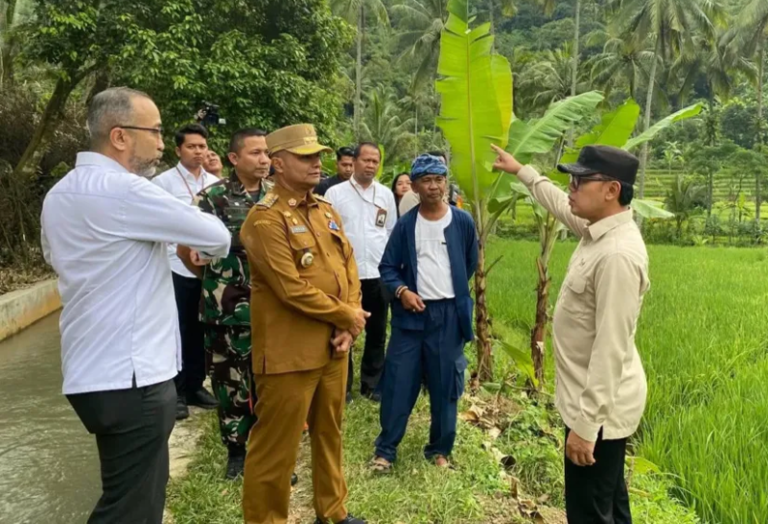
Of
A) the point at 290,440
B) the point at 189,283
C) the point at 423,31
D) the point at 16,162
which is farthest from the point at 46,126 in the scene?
the point at 423,31

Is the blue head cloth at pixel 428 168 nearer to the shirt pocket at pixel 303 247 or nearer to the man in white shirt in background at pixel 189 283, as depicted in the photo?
the shirt pocket at pixel 303 247

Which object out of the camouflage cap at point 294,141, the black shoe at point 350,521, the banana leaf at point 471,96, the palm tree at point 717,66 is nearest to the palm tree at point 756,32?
the palm tree at point 717,66

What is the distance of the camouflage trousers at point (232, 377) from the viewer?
3.09m

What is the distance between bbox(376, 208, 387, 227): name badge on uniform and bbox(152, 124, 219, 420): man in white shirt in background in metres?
1.19

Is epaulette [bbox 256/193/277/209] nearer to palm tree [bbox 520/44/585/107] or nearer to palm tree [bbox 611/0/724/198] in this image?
palm tree [bbox 611/0/724/198]

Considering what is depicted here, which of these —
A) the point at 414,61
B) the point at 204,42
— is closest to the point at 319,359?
the point at 204,42

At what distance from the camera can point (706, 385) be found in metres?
4.77

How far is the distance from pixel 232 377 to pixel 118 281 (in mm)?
1358

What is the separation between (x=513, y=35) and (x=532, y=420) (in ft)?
184

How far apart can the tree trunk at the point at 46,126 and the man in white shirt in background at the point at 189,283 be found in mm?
6438

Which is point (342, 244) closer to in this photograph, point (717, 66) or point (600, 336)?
point (600, 336)

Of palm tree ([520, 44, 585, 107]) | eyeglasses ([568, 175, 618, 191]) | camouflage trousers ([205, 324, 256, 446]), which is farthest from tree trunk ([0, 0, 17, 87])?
palm tree ([520, 44, 585, 107])

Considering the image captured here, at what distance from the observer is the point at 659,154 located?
47438mm

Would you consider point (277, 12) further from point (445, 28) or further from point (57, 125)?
point (445, 28)
